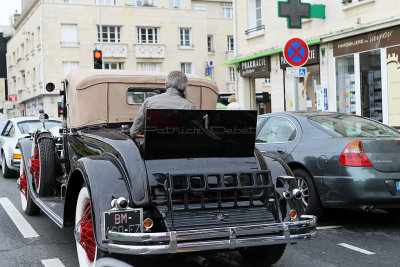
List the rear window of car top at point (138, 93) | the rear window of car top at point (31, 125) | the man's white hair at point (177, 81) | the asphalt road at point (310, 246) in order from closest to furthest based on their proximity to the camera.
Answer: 1. the man's white hair at point (177, 81)
2. the asphalt road at point (310, 246)
3. the rear window of car top at point (138, 93)
4. the rear window of car top at point (31, 125)

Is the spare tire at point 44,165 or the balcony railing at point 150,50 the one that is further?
the balcony railing at point 150,50

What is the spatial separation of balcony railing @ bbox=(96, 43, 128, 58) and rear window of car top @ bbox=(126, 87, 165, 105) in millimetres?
33812

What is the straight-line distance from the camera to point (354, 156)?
19.5ft

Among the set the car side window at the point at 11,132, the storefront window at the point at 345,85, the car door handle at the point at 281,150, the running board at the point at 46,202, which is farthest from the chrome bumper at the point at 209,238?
the storefront window at the point at 345,85

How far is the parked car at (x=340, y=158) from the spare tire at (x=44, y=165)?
2982mm

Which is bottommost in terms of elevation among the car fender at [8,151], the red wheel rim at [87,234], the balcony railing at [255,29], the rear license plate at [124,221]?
the red wheel rim at [87,234]

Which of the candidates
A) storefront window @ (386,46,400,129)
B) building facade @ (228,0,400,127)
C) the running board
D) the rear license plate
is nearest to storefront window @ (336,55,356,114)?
building facade @ (228,0,400,127)

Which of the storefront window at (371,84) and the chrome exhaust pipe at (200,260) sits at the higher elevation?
the storefront window at (371,84)

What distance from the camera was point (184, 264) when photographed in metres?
4.81

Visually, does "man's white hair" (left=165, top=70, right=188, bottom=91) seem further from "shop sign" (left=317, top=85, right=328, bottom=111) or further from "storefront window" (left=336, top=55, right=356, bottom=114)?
"storefront window" (left=336, top=55, right=356, bottom=114)

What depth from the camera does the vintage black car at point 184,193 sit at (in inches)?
145

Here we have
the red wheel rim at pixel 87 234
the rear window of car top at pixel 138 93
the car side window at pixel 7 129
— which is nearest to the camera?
the red wheel rim at pixel 87 234

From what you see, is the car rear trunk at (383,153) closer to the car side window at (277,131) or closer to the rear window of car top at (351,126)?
the rear window of car top at (351,126)

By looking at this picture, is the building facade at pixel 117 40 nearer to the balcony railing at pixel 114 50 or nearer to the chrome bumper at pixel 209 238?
the balcony railing at pixel 114 50
